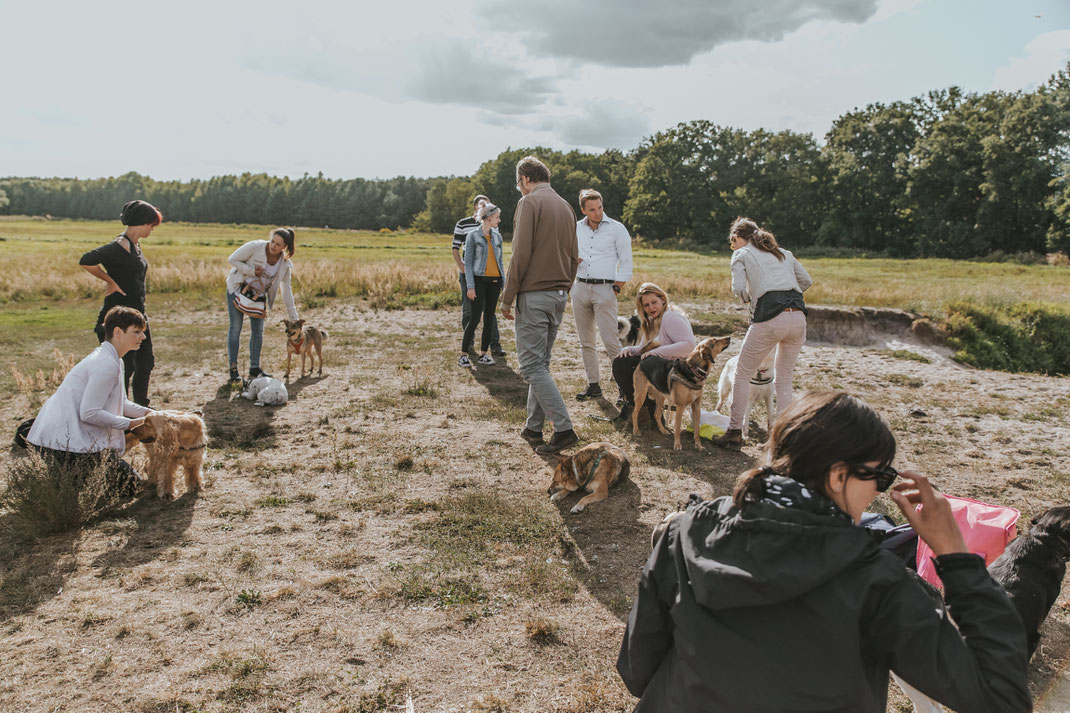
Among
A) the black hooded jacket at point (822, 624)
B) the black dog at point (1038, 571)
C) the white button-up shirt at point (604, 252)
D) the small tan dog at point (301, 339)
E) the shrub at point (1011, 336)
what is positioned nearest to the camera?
the black hooded jacket at point (822, 624)

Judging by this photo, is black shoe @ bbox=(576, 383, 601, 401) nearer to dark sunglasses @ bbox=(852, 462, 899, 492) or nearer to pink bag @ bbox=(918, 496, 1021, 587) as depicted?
pink bag @ bbox=(918, 496, 1021, 587)

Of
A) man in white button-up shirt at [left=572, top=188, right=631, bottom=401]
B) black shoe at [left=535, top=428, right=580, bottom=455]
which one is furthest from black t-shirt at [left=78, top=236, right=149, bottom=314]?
man in white button-up shirt at [left=572, top=188, right=631, bottom=401]

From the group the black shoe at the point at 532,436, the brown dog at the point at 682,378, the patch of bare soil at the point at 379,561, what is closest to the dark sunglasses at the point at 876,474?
the patch of bare soil at the point at 379,561

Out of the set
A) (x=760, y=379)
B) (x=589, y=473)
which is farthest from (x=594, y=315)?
(x=589, y=473)

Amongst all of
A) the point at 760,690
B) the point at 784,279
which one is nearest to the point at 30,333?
the point at 784,279

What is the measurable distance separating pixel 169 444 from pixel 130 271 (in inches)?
94.2

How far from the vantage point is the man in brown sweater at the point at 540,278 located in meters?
5.80

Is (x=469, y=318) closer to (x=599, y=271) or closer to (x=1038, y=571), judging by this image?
(x=599, y=271)

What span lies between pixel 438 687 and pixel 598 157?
99.2 metres

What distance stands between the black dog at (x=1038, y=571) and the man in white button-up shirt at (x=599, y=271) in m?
4.87

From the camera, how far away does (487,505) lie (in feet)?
17.0

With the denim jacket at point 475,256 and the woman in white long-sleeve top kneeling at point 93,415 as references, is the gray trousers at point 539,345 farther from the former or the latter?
the denim jacket at point 475,256

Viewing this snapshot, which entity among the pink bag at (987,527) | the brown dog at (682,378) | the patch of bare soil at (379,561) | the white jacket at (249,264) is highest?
the white jacket at (249,264)

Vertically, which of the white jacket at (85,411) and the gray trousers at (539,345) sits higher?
the gray trousers at (539,345)
